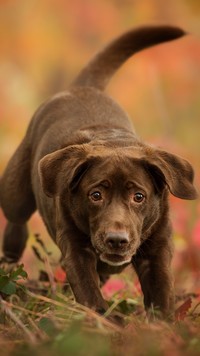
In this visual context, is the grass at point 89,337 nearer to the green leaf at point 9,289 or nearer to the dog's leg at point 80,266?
the green leaf at point 9,289

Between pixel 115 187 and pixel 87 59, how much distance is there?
12999mm

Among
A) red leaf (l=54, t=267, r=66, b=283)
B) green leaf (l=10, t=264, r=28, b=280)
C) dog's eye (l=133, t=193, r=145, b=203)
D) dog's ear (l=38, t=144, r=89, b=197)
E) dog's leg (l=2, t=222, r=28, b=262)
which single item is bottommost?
red leaf (l=54, t=267, r=66, b=283)

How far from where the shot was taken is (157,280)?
18.6ft

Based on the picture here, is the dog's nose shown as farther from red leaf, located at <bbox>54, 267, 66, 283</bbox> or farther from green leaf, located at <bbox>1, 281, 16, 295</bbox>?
red leaf, located at <bbox>54, 267, 66, 283</bbox>

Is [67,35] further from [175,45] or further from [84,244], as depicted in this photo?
[84,244]

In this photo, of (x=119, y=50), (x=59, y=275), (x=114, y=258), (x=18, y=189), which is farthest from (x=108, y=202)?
(x=119, y=50)

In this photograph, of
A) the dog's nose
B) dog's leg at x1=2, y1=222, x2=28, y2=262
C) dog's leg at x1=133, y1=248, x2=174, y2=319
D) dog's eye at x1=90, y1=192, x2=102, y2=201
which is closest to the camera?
the dog's nose

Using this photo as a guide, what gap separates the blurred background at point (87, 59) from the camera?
1658cm

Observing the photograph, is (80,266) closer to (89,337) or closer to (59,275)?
(89,337)

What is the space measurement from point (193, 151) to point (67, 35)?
3499mm

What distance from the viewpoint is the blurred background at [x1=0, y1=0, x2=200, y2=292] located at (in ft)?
54.4

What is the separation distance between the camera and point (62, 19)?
1783 cm

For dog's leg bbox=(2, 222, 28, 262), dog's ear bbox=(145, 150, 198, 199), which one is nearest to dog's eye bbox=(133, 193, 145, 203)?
dog's ear bbox=(145, 150, 198, 199)

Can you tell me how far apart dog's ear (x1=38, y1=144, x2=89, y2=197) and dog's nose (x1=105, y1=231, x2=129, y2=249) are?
0.50 metres
